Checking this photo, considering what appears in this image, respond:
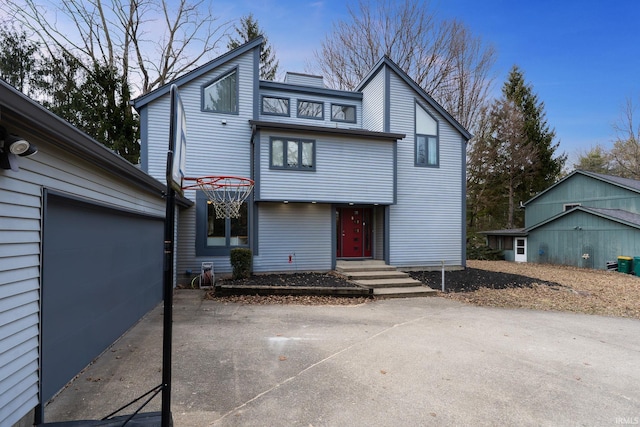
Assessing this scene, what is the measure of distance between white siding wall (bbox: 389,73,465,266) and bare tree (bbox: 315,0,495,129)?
9.49 meters

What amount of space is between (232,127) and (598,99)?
96.6ft

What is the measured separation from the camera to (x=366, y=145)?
1138cm

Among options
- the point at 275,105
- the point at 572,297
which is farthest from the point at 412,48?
the point at 572,297

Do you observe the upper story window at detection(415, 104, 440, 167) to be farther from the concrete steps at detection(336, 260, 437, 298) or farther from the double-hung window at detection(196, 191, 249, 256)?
the double-hung window at detection(196, 191, 249, 256)

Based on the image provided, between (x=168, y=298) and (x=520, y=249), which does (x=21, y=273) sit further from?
(x=520, y=249)

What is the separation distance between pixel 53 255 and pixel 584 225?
66.5 feet

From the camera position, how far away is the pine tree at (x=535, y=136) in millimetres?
24672

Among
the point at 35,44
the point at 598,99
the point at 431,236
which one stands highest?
the point at 598,99

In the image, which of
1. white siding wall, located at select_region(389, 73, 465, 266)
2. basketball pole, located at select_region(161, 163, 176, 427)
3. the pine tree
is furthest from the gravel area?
the pine tree

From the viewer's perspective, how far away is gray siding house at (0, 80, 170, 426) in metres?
2.47

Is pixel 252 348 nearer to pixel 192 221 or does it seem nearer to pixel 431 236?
pixel 192 221

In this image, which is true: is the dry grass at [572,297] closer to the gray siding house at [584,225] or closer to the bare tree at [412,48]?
the gray siding house at [584,225]

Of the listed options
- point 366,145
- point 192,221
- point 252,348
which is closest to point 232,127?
point 192,221

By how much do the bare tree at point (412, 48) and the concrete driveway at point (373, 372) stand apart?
18182 mm
